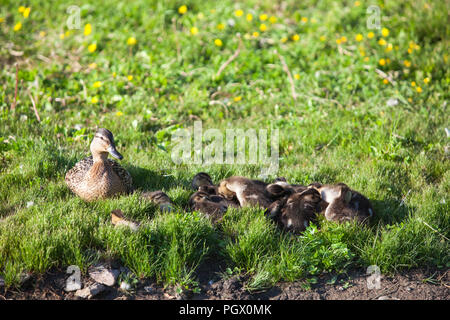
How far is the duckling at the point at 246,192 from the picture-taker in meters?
4.97

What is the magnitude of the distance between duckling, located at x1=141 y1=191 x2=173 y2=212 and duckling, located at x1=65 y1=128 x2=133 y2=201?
12.3 inches

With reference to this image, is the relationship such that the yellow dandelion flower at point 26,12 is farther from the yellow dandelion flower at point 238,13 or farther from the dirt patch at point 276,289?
the dirt patch at point 276,289

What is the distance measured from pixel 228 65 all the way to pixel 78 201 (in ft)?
13.5

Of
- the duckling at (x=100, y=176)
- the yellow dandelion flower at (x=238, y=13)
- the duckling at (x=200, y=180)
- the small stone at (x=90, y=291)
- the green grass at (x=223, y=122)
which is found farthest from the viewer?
the yellow dandelion flower at (x=238, y=13)

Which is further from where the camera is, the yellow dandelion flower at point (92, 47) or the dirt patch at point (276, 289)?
the yellow dandelion flower at point (92, 47)

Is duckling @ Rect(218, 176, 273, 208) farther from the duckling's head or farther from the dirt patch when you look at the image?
the duckling's head

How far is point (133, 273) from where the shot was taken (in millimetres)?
4090

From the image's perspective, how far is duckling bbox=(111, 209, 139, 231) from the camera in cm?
437

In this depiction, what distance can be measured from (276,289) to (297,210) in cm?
94

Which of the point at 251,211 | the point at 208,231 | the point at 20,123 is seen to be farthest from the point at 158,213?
the point at 20,123

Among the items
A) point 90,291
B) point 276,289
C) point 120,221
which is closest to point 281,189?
point 276,289

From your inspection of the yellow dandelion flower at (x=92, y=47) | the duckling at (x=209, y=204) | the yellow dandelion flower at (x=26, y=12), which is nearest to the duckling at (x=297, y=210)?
the duckling at (x=209, y=204)

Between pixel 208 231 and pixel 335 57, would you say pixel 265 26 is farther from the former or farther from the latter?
pixel 208 231

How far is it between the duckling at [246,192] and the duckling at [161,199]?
0.61m
